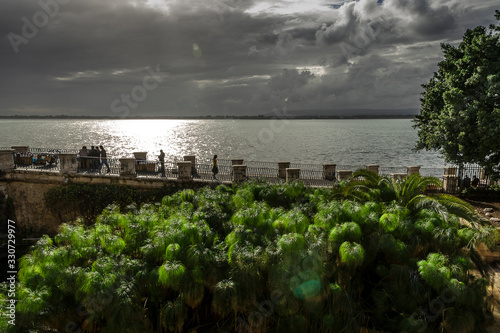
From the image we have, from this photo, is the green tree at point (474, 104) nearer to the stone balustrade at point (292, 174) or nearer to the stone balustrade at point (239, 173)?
the stone balustrade at point (292, 174)

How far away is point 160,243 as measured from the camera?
28.9ft

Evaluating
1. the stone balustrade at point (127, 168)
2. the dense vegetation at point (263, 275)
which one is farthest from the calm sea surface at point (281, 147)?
the dense vegetation at point (263, 275)

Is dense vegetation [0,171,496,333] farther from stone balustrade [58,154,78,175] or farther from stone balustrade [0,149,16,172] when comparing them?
stone balustrade [0,149,16,172]

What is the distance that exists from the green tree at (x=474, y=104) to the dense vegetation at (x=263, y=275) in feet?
23.9

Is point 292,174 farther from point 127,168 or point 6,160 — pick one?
point 6,160

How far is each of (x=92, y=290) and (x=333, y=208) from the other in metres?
6.58

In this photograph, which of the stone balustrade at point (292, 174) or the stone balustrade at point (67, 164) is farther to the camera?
the stone balustrade at point (67, 164)

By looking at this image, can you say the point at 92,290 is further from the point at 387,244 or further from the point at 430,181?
the point at 430,181

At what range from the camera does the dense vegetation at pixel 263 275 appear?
756cm

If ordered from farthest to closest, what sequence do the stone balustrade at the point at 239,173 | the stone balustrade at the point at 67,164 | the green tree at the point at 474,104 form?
1. the stone balustrade at the point at 67,164
2. the stone balustrade at the point at 239,173
3. the green tree at the point at 474,104

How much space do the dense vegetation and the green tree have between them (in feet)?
23.9

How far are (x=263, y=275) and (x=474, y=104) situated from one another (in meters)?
14.0

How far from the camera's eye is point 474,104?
1664 cm

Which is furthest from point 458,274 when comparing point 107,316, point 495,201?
point 495,201
